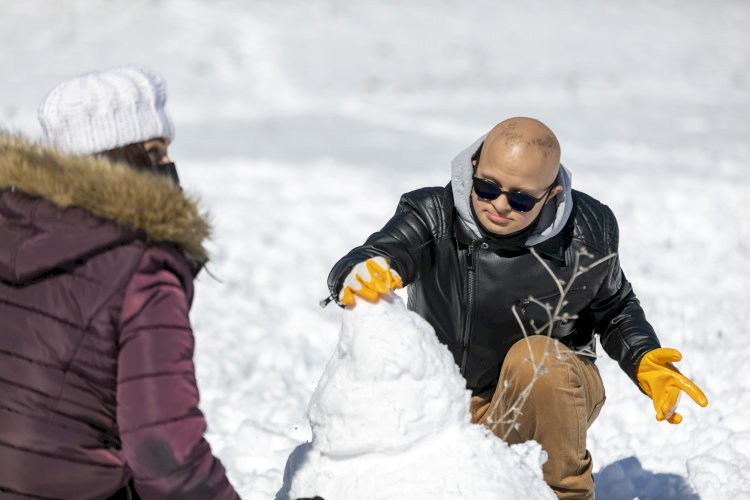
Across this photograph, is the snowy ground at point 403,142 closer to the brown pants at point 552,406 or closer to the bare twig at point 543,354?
the brown pants at point 552,406

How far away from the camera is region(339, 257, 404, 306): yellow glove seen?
219cm

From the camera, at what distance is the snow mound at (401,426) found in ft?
6.79

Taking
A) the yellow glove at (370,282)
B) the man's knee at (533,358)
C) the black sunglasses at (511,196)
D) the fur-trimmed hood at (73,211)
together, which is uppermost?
the fur-trimmed hood at (73,211)

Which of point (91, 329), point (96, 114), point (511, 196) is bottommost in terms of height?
point (91, 329)

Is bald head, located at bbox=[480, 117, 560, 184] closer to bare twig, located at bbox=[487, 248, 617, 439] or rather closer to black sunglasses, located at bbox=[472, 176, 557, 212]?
black sunglasses, located at bbox=[472, 176, 557, 212]

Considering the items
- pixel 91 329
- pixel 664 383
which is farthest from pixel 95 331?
pixel 664 383

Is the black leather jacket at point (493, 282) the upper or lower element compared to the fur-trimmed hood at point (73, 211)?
lower

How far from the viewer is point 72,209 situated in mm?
1802

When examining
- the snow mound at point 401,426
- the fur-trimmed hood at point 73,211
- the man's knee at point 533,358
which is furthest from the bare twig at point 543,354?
the fur-trimmed hood at point 73,211

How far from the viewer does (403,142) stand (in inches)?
378

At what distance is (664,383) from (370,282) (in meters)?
1.11

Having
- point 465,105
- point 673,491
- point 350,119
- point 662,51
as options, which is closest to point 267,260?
point 673,491

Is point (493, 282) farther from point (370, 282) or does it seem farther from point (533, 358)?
point (370, 282)

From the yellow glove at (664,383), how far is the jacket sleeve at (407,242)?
2.58 ft
